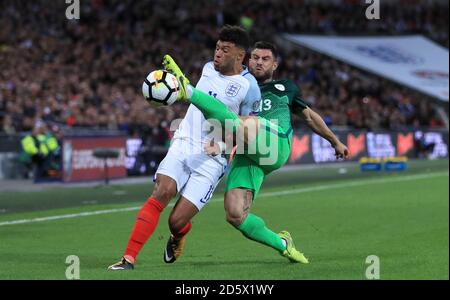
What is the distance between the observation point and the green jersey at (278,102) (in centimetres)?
970

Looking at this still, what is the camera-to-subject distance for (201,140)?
9297 mm

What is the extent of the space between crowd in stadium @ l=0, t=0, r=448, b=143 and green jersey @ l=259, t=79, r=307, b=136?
15.7 m

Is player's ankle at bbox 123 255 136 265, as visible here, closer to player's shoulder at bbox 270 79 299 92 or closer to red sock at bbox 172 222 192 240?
red sock at bbox 172 222 192 240

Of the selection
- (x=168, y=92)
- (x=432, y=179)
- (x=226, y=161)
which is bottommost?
(x=432, y=179)

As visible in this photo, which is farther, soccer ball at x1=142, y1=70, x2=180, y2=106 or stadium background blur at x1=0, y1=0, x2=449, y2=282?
stadium background blur at x1=0, y1=0, x2=449, y2=282

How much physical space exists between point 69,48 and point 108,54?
1779 mm

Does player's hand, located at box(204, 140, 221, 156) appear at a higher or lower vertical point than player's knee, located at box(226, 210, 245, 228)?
higher

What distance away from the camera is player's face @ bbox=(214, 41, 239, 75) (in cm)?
916

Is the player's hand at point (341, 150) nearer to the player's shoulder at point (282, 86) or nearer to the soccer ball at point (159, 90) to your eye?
the player's shoulder at point (282, 86)

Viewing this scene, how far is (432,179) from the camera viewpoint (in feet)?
81.9

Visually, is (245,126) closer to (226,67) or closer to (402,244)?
(226,67)

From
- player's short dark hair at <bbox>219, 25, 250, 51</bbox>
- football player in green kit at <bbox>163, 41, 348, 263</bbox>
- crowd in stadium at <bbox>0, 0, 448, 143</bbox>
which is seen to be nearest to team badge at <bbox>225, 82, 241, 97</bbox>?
football player in green kit at <bbox>163, 41, 348, 263</bbox>
